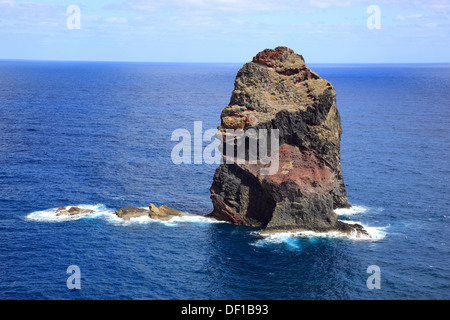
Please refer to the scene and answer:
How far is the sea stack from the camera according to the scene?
84.8m

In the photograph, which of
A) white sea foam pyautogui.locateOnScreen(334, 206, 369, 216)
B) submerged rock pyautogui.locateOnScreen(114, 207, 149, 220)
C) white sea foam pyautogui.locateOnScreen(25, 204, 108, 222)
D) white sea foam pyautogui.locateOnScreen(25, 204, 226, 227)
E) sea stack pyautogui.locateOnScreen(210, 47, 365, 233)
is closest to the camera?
sea stack pyautogui.locateOnScreen(210, 47, 365, 233)

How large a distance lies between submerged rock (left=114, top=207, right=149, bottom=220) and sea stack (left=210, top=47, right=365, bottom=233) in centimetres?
1285

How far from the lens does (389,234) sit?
83.9 meters

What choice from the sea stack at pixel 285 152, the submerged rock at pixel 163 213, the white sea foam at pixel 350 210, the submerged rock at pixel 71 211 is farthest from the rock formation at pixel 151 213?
the white sea foam at pixel 350 210

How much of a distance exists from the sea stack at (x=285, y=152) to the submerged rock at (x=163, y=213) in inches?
280

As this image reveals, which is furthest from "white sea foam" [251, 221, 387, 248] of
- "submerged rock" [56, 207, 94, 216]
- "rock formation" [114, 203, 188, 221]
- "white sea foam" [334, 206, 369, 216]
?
"submerged rock" [56, 207, 94, 216]

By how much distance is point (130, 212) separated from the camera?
299 ft

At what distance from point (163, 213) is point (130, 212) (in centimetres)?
578

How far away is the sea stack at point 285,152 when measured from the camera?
84750 mm

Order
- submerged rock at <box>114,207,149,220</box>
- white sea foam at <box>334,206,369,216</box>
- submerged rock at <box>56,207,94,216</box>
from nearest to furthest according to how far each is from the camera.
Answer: submerged rock at <box>114,207,149,220</box>, submerged rock at <box>56,207,94,216</box>, white sea foam at <box>334,206,369,216</box>

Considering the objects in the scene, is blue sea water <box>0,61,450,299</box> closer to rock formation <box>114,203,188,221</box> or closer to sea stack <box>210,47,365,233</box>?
rock formation <box>114,203,188,221</box>

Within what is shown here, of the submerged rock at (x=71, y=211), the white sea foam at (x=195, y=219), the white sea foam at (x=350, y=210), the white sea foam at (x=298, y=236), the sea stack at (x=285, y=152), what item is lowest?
the white sea foam at (x=298, y=236)

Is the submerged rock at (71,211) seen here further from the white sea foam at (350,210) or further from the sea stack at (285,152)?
the white sea foam at (350,210)
